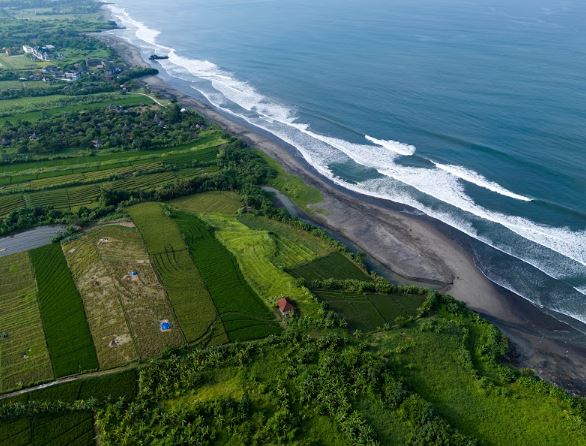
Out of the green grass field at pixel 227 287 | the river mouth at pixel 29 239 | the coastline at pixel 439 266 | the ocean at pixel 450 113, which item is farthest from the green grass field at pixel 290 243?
the river mouth at pixel 29 239

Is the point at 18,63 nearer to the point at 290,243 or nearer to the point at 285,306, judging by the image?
the point at 290,243

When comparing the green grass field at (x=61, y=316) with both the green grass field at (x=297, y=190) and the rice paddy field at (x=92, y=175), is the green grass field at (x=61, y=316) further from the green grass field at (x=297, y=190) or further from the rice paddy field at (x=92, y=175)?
the green grass field at (x=297, y=190)

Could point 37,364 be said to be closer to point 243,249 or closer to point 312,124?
point 243,249

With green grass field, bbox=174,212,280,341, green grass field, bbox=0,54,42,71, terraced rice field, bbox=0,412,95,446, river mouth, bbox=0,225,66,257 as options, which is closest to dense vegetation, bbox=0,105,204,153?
river mouth, bbox=0,225,66,257

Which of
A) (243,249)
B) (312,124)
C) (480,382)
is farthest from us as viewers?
(312,124)

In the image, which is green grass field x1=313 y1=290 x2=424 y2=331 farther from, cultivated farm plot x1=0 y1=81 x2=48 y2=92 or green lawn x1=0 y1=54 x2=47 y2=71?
green lawn x1=0 y1=54 x2=47 y2=71

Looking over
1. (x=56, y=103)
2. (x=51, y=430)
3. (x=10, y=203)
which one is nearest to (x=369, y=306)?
(x=51, y=430)

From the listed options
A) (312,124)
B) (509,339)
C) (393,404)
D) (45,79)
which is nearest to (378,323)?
(393,404)

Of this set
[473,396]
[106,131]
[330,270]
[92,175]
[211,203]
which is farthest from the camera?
[106,131]
